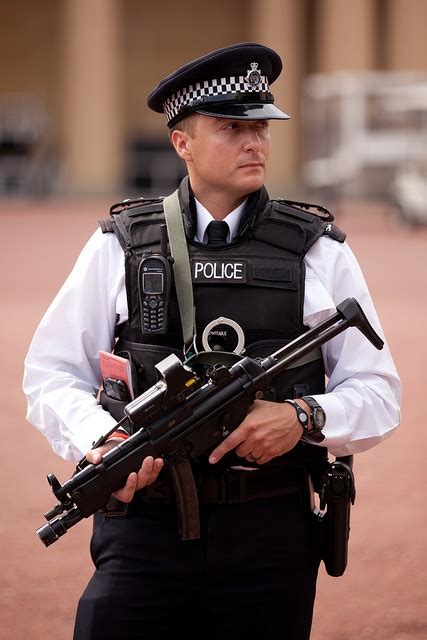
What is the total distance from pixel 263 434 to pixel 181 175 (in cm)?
107

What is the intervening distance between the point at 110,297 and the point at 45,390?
296mm

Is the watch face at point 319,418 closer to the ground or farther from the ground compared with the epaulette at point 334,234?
closer to the ground

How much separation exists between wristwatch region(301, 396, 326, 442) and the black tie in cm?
48

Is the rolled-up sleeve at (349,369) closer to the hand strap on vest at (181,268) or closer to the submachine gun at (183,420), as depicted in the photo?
the submachine gun at (183,420)

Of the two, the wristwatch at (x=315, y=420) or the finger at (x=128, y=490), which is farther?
the wristwatch at (x=315, y=420)

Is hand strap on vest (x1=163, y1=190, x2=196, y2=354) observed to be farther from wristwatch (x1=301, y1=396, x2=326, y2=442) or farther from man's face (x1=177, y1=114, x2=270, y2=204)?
wristwatch (x1=301, y1=396, x2=326, y2=442)

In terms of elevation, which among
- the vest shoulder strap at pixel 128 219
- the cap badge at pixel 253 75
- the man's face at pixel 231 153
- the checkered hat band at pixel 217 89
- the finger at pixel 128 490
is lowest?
the finger at pixel 128 490

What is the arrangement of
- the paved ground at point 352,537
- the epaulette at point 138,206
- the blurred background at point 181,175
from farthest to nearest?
the blurred background at point 181,175 → the paved ground at point 352,537 → the epaulette at point 138,206

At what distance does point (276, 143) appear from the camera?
32.5 m

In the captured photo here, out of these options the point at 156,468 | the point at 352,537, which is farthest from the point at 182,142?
the point at 352,537

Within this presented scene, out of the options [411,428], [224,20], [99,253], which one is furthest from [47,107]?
[99,253]

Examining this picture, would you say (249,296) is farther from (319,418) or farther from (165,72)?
(165,72)

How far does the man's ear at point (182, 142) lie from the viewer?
10.9 ft

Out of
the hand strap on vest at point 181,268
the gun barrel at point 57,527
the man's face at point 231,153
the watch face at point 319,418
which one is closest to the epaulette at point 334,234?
the man's face at point 231,153
